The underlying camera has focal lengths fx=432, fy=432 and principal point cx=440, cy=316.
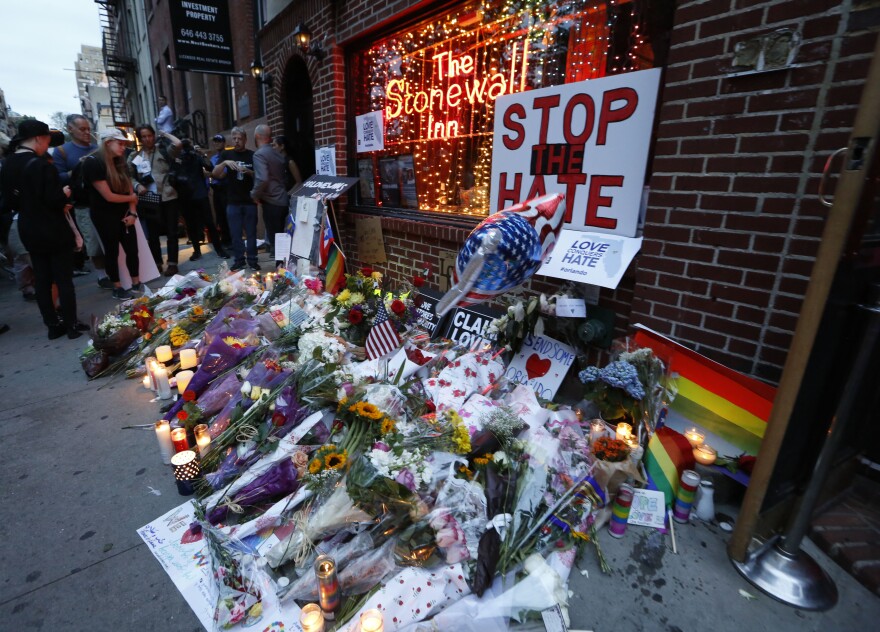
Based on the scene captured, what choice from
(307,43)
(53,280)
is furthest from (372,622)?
(307,43)

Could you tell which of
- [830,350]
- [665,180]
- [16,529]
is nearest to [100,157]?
[16,529]

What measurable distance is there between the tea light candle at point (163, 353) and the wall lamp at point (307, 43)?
155 inches

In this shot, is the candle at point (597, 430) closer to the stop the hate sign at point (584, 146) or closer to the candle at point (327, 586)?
the stop the hate sign at point (584, 146)

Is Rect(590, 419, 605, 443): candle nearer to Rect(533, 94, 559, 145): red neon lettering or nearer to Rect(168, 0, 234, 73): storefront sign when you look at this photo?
Rect(533, 94, 559, 145): red neon lettering

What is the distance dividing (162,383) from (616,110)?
3720mm

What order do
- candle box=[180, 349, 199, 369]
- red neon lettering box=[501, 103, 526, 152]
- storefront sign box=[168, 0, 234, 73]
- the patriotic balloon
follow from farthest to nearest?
storefront sign box=[168, 0, 234, 73] → candle box=[180, 349, 199, 369] → red neon lettering box=[501, 103, 526, 152] → the patriotic balloon

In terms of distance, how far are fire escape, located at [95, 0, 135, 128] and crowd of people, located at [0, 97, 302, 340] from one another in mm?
18346

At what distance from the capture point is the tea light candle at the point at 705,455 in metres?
2.19

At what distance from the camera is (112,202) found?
503cm

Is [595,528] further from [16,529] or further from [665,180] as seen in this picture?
[16,529]

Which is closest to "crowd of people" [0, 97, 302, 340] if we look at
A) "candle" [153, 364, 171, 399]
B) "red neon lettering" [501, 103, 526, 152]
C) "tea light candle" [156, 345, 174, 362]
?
"tea light candle" [156, 345, 174, 362]

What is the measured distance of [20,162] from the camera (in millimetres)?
3947

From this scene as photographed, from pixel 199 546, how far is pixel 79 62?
8040cm

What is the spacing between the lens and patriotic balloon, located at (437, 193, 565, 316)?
6.63 ft
